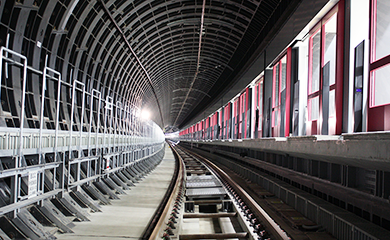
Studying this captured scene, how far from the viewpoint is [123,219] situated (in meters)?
8.13

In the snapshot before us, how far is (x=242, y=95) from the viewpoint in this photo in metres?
26.3

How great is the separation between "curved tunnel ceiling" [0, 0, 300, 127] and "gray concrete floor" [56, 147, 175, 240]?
4124 mm

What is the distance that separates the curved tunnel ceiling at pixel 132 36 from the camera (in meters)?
7.89

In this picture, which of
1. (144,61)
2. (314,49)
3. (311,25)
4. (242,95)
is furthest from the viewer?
(242,95)

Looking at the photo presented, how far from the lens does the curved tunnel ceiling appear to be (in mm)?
7887

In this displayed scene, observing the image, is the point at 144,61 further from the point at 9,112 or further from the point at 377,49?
→ the point at 377,49

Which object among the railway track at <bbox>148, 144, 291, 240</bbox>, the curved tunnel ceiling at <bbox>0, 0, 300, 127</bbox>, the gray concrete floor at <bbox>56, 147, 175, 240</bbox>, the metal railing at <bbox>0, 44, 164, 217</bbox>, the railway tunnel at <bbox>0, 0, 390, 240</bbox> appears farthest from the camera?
the curved tunnel ceiling at <bbox>0, 0, 300, 127</bbox>

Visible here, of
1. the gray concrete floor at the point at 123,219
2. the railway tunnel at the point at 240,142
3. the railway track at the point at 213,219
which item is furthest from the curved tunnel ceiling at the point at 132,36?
the railway track at the point at 213,219

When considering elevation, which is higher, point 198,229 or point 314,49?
point 314,49

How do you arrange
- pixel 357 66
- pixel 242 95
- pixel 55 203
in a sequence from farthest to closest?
1. pixel 242 95
2. pixel 55 203
3. pixel 357 66

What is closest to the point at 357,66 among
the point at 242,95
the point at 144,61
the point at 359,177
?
the point at 359,177

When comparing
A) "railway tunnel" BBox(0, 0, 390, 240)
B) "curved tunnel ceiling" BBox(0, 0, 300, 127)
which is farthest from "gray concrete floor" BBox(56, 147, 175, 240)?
"curved tunnel ceiling" BBox(0, 0, 300, 127)

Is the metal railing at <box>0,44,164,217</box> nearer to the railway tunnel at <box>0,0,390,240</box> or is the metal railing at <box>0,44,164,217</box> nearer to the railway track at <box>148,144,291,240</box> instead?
the railway tunnel at <box>0,0,390,240</box>

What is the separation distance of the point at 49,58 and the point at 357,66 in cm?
761
